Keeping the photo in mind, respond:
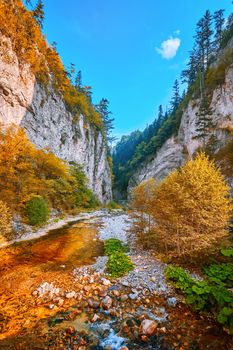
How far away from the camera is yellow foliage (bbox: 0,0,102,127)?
2072 cm

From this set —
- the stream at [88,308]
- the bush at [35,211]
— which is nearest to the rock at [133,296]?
the stream at [88,308]

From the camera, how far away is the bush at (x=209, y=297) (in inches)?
205

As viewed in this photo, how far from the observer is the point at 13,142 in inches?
580

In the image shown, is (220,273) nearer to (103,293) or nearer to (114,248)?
(103,293)

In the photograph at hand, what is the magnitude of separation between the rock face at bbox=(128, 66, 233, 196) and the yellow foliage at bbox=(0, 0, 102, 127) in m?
21.4

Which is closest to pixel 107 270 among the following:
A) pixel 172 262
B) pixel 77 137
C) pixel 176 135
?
pixel 172 262

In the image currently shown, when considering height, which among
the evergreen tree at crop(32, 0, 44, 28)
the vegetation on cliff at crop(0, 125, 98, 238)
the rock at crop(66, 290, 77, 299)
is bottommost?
the rock at crop(66, 290, 77, 299)

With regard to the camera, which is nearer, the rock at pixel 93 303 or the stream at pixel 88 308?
the stream at pixel 88 308

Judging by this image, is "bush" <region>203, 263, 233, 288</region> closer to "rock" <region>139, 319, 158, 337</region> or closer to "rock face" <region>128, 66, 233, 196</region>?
"rock" <region>139, 319, 158, 337</region>

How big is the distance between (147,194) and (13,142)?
1113 centimetres

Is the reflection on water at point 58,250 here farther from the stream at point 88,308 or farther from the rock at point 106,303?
the rock at point 106,303

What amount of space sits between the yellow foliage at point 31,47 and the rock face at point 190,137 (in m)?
21.4

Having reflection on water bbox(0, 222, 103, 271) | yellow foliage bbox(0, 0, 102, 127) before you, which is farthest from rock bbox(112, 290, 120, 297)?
yellow foliage bbox(0, 0, 102, 127)

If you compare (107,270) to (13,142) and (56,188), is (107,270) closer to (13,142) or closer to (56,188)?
(13,142)
